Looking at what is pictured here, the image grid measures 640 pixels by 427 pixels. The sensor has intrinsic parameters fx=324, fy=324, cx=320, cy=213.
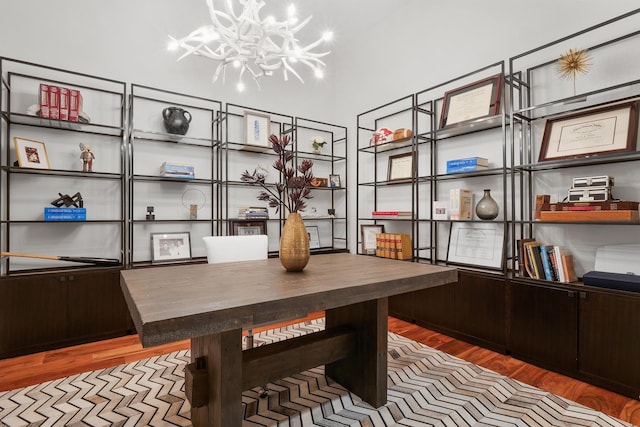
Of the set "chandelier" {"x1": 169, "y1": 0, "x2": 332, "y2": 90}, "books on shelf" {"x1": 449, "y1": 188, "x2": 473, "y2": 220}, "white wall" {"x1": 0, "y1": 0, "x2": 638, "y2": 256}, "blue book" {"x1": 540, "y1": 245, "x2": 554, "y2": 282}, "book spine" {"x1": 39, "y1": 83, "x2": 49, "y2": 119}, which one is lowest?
"blue book" {"x1": 540, "y1": 245, "x2": 554, "y2": 282}

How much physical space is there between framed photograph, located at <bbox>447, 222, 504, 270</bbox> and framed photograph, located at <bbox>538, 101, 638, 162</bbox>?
73 centimetres

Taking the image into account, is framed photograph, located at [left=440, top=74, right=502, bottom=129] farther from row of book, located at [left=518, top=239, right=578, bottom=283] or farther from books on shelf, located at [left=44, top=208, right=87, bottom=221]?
books on shelf, located at [left=44, top=208, right=87, bottom=221]

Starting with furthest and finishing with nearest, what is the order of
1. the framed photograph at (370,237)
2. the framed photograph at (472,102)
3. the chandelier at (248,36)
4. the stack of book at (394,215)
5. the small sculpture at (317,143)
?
the small sculpture at (317,143), the framed photograph at (370,237), the stack of book at (394,215), the framed photograph at (472,102), the chandelier at (248,36)

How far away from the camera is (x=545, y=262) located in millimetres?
2254

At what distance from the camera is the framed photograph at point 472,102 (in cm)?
266

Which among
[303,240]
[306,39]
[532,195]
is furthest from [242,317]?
[306,39]

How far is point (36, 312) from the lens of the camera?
242 centimetres

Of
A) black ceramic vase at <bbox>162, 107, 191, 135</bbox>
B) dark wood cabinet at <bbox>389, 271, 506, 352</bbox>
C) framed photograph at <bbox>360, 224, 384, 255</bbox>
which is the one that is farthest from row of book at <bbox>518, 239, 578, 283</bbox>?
black ceramic vase at <bbox>162, 107, 191, 135</bbox>

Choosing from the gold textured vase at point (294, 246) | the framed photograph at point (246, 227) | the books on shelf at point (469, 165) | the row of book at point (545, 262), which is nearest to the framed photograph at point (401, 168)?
the books on shelf at point (469, 165)

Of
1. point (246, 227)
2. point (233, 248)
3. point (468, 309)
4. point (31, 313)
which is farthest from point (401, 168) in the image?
point (31, 313)

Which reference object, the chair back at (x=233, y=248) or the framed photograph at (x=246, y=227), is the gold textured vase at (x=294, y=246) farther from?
the framed photograph at (x=246, y=227)

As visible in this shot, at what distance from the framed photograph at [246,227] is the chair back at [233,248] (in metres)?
1.12

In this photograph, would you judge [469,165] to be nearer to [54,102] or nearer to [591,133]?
[591,133]

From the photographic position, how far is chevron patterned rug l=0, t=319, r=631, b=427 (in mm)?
1642
